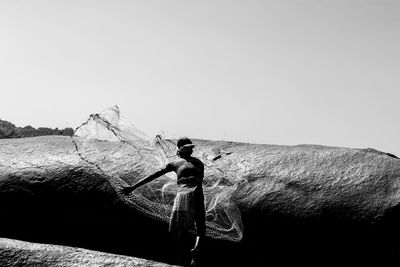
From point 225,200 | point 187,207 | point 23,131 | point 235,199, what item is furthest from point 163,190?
point 23,131

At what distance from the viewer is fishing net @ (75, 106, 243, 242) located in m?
9.12

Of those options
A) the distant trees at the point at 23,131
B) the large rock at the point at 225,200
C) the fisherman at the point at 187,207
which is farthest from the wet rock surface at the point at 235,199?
the distant trees at the point at 23,131

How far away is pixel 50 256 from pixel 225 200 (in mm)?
Answer: 2500

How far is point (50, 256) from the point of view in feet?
26.8

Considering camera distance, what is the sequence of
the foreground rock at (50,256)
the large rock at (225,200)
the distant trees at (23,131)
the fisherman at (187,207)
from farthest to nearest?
the distant trees at (23,131) → the large rock at (225,200) → the foreground rock at (50,256) → the fisherman at (187,207)

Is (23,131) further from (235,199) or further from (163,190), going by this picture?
(235,199)

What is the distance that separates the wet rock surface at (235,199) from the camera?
9055 millimetres

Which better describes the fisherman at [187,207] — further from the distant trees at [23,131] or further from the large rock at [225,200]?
the distant trees at [23,131]

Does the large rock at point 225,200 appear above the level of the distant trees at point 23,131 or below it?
below

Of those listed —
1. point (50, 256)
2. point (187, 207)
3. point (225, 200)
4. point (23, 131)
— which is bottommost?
point (50, 256)

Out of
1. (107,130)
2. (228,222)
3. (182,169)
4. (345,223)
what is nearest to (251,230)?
(228,222)

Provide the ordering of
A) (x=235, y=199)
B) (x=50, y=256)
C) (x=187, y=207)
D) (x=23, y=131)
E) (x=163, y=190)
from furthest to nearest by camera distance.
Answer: (x=23, y=131), (x=163, y=190), (x=235, y=199), (x=50, y=256), (x=187, y=207)

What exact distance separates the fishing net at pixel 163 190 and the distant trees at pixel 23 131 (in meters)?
10.00

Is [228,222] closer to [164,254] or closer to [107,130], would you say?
[164,254]
